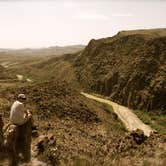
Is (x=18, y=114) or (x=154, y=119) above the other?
(x=18, y=114)

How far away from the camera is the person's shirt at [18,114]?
25.8 ft

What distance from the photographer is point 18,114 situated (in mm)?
8109

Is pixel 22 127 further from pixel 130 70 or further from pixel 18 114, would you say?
pixel 130 70

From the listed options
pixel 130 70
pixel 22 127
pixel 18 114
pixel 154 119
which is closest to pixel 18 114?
pixel 18 114

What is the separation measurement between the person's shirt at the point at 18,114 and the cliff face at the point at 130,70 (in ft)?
99.4

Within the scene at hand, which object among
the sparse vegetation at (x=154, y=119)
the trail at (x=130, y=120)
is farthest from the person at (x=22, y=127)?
the sparse vegetation at (x=154, y=119)

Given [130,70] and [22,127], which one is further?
[130,70]

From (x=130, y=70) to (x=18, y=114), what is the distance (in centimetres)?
3799

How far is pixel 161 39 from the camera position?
47.0 meters

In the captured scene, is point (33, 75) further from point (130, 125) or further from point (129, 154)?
point (129, 154)

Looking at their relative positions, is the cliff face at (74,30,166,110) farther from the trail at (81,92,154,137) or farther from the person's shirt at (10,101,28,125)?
the person's shirt at (10,101,28,125)

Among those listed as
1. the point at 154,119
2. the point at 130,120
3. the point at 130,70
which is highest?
the point at 130,70

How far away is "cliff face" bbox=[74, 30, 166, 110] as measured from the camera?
39.3 meters

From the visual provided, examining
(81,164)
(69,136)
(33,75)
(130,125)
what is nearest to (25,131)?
(81,164)
